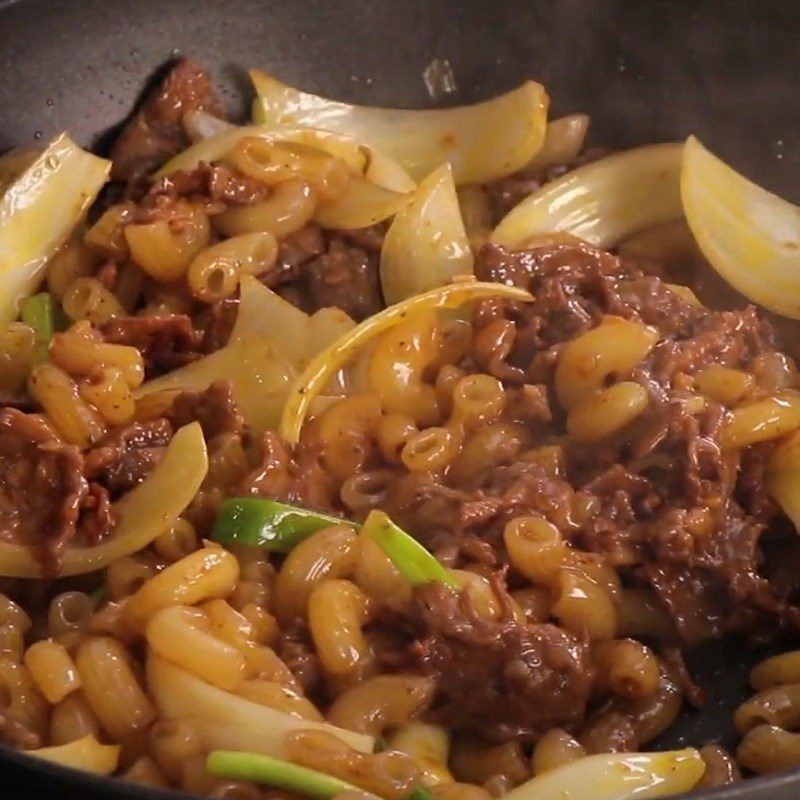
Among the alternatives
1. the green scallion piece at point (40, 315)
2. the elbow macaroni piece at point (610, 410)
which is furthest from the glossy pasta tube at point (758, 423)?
the green scallion piece at point (40, 315)

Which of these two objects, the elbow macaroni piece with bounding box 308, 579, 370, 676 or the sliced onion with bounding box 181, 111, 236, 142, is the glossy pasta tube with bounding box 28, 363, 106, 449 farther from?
the sliced onion with bounding box 181, 111, 236, 142

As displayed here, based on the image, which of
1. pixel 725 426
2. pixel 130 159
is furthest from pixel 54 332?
pixel 725 426

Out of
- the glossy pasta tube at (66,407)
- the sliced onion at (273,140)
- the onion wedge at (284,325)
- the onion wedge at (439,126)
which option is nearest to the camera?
the glossy pasta tube at (66,407)

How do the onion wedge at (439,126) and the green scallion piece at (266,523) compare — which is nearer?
the green scallion piece at (266,523)

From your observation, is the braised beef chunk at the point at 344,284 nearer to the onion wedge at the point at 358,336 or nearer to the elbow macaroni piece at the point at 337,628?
the onion wedge at the point at 358,336

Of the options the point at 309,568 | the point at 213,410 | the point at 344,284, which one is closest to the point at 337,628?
the point at 309,568

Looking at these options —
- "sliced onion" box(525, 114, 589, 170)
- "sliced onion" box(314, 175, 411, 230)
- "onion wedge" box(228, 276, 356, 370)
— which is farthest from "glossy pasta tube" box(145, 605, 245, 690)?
"sliced onion" box(525, 114, 589, 170)
